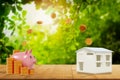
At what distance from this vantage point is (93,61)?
156 cm

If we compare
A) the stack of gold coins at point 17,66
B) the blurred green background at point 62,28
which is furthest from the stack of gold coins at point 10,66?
the blurred green background at point 62,28

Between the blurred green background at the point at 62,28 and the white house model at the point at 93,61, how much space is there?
905 mm

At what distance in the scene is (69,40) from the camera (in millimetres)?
2545

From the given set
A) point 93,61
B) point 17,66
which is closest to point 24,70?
point 17,66

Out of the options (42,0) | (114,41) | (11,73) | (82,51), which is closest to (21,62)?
(11,73)

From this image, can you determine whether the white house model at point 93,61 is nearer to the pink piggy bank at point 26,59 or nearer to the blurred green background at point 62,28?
the pink piggy bank at point 26,59

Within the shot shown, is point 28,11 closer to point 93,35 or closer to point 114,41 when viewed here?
point 93,35

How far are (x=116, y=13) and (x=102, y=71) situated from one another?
3.57ft

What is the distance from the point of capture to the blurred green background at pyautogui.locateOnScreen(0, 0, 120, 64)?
2508mm

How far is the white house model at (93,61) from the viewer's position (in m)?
1.56

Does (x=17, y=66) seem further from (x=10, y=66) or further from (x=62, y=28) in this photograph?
(x=62, y=28)

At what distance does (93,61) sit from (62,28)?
102 cm

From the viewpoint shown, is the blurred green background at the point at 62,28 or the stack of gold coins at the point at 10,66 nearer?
the stack of gold coins at the point at 10,66

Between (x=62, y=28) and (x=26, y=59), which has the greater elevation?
(x=62, y=28)
